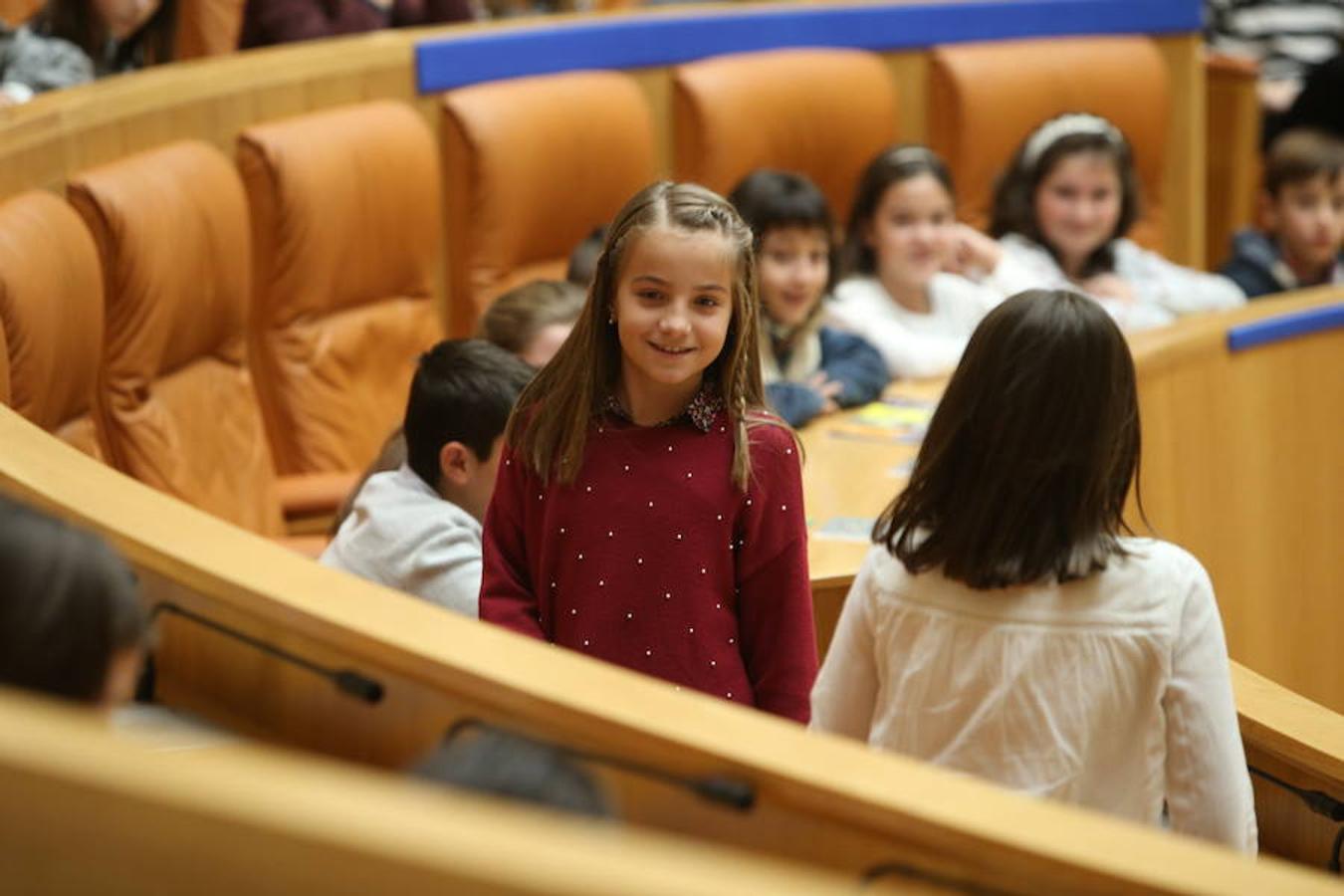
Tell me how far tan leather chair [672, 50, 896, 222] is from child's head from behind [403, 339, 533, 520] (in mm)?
1981

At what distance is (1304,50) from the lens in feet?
18.3

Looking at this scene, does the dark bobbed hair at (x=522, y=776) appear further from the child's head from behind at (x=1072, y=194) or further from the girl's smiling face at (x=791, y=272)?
the child's head from behind at (x=1072, y=194)

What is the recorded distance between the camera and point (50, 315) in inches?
104

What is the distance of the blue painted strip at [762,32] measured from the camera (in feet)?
13.0

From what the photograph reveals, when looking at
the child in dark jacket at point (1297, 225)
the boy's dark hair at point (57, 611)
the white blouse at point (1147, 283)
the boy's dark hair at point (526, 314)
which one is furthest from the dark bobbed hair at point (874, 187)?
the boy's dark hair at point (57, 611)

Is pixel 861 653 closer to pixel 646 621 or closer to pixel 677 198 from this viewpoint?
pixel 646 621

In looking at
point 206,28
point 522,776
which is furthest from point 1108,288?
point 522,776

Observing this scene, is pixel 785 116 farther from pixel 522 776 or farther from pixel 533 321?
pixel 522 776

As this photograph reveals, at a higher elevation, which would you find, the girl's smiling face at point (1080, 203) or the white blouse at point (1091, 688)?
the white blouse at point (1091, 688)

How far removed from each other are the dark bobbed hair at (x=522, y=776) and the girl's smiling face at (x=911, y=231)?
8.96 ft

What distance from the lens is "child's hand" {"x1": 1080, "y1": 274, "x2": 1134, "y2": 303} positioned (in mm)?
4020

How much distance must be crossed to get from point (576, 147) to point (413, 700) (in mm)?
2754

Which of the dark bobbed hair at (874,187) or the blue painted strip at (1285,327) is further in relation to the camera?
the dark bobbed hair at (874,187)

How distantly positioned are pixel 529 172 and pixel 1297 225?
5.39 feet
